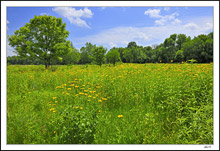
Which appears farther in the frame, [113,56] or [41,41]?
[113,56]

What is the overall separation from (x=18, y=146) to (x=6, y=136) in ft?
0.96

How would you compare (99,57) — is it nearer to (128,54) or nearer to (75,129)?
(75,129)

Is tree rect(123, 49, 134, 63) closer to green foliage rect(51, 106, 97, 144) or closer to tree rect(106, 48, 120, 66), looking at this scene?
tree rect(106, 48, 120, 66)

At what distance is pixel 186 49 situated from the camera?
6156 millimetres

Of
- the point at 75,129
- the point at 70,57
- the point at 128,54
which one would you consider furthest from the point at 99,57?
the point at 128,54

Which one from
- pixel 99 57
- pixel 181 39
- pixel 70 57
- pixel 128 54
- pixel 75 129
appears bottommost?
pixel 75 129

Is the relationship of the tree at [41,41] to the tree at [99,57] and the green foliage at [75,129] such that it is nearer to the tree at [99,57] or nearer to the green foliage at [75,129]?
the tree at [99,57]

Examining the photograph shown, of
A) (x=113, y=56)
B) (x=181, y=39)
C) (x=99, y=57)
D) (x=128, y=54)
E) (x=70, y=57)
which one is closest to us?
→ (x=181, y=39)

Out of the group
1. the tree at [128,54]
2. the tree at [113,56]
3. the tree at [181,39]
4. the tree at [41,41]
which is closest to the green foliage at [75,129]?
the tree at [181,39]

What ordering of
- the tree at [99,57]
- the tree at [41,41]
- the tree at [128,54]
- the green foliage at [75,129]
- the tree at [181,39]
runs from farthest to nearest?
the tree at [128,54] < the tree at [99,57] < the tree at [41,41] < the tree at [181,39] < the green foliage at [75,129]

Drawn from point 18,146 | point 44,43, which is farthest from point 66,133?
point 44,43

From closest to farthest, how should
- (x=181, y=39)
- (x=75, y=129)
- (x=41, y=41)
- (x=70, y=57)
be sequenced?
1. (x=75, y=129)
2. (x=181, y=39)
3. (x=41, y=41)
4. (x=70, y=57)

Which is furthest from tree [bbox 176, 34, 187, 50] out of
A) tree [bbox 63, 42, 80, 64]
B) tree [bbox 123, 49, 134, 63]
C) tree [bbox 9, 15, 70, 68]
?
tree [bbox 123, 49, 134, 63]

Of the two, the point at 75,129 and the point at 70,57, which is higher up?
the point at 70,57
